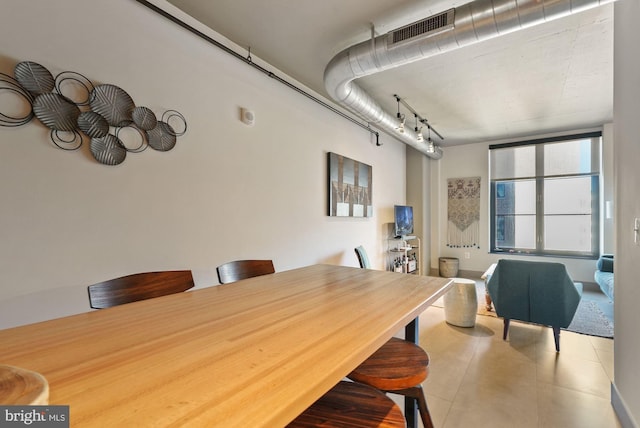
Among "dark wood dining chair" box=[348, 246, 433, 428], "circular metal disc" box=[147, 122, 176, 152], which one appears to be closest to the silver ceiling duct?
"circular metal disc" box=[147, 122, 176, 152]

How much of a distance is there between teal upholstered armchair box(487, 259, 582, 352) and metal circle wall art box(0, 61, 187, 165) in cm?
327

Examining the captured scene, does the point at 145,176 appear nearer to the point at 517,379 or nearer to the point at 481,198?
the point at 517,379

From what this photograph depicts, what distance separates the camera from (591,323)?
3271mm

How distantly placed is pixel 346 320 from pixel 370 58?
7.23ft

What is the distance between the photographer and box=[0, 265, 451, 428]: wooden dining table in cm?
49

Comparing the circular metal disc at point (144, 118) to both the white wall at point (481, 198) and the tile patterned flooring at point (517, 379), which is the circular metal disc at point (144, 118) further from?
the white wall at point (481, 198)

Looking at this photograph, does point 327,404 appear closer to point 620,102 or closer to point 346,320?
point 346,320

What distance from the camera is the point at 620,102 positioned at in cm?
173

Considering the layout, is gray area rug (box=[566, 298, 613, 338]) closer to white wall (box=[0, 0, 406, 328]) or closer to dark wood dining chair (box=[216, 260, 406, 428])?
white wall (box=[0, 0, 406, 328])

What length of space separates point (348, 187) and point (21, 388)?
3.75 m

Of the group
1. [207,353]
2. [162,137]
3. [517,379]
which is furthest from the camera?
[517,379]

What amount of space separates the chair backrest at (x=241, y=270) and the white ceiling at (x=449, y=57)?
185cm

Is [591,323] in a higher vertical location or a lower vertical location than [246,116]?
lower

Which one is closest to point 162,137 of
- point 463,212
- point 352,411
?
point 352,411
